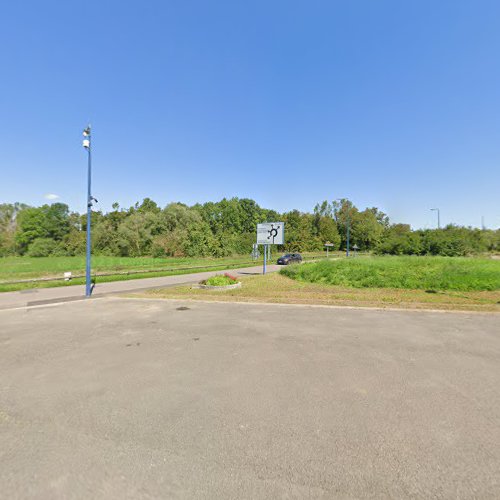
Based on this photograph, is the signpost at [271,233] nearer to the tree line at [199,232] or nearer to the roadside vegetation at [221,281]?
the roadside vegetation at [221,281]

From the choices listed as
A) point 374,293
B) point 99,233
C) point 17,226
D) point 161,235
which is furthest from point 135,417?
point 17,226

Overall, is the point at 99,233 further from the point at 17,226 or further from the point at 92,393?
the point at 92,393

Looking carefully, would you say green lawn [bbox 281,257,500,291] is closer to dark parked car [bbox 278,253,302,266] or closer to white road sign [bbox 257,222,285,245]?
white road sign [bbox 257,222,285,245]

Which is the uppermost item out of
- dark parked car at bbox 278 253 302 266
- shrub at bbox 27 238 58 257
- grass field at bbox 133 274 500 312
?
shrub at bbox 27 238 58 257

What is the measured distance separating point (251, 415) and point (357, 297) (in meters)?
10.3

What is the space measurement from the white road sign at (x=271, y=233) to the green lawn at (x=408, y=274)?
5.56 m

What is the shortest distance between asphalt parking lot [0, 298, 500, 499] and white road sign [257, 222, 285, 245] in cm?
1789

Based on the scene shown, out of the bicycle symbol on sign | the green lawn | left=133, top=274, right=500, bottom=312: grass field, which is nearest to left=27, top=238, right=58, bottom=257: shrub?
the bicycle symbol on sign

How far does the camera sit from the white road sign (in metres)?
24.9

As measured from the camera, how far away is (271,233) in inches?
993

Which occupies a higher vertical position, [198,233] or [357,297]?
[198,233]

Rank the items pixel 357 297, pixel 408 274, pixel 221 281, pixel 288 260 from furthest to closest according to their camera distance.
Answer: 1. pixel 288 260
2. pixel 408 274
3. pixel 221 281
4. pixel 357 297

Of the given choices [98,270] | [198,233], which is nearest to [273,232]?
[98,270]

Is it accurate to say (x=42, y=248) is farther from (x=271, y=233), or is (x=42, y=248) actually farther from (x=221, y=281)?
(x=221, y=281)
